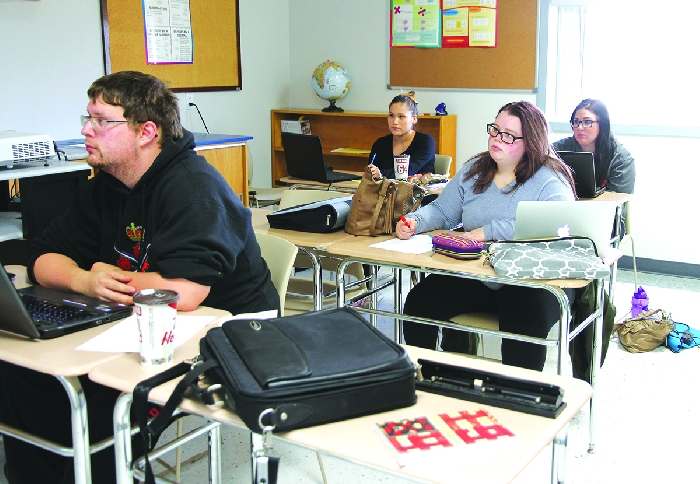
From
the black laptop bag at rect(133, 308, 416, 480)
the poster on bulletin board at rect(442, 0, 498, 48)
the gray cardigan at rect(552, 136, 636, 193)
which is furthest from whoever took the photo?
the poster on bulletin board at rect(442, 0, 498, 48)

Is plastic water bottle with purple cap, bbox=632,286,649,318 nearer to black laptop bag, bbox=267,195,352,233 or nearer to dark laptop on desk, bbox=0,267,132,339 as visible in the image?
black laptop bag, bbox=267,195,352,233

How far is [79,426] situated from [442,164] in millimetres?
3643

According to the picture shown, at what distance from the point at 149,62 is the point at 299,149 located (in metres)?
1.35

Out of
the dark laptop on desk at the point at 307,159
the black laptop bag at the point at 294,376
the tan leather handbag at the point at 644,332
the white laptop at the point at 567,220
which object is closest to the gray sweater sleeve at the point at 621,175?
the tan leather handbag at the point at 644,332

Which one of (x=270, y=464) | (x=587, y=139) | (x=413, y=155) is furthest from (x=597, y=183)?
(x=270, y=464)

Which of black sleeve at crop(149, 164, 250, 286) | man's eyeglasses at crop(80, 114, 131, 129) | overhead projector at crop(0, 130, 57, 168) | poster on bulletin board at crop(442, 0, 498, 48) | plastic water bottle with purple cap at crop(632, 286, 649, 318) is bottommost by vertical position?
plastic water bottle with purple cap at crop(632, 286, 649, 318)

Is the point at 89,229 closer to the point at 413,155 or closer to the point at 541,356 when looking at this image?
the point at 541,356

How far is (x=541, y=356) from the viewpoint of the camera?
8.76ft

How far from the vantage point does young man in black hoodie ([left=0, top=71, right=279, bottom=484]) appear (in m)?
1.92

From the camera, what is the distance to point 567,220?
2535mm

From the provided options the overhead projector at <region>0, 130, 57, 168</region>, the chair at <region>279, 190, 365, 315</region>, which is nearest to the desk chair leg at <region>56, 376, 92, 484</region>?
the chair at <region>279, 190, 365, 315</region>

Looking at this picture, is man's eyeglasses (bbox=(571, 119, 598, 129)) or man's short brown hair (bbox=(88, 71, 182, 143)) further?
man's eyeglasses (bbox=(571, 119, 598, 129))

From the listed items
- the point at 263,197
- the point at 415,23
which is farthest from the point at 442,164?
the point at 415,23

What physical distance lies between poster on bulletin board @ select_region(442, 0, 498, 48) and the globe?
0.92m
